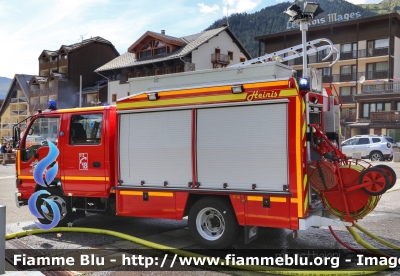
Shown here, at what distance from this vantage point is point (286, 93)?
6.16 m

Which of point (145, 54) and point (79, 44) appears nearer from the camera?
point (145, 54)

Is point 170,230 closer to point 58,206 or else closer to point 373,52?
point 58,206

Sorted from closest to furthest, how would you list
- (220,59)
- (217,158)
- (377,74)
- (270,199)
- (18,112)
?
(270,199) < (217,158) < (377,74) < (220,59) < (18,112)

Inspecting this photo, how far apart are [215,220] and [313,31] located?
161 feet

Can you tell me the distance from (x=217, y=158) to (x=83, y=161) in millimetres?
2920

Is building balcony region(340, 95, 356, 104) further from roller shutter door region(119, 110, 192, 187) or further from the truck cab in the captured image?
roller shutter door region(119, 110, 192, 187)

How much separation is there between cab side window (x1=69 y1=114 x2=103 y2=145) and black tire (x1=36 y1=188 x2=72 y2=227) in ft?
3.78

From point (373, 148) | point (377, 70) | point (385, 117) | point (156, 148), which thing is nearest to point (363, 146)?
point (373, 148)

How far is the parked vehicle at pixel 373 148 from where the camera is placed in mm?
26891

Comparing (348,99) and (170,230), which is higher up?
(348,99)

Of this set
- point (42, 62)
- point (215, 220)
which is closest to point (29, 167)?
point (215, 220)

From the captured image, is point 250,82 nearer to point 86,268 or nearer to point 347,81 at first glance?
point 86,268

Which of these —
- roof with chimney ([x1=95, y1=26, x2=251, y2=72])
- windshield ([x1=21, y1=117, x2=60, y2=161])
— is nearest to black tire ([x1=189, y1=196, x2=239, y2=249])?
windshield ([x1=21, y1=117, x2=60, y2=161])

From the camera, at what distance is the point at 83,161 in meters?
8.15
